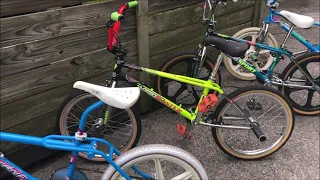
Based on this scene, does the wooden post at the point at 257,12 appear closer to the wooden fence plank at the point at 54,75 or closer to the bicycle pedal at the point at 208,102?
the wooden fence plank at the point at 54,75

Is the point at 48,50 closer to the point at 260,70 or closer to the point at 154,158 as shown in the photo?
the point at 154,158

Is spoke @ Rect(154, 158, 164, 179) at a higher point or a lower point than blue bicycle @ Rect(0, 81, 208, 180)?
lower

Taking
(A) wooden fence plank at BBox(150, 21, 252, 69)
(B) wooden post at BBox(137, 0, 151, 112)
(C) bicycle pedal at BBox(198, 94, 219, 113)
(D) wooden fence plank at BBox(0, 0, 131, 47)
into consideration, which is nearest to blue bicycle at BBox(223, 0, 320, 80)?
(A) wooden fence plank at BBox(150, 21, 252, 69)

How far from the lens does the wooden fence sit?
7.09ft

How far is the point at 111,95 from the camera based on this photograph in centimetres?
158

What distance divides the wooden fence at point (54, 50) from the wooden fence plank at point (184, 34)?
12mm

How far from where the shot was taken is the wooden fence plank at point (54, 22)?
6.86 feet

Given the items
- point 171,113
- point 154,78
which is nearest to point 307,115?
point 171,113

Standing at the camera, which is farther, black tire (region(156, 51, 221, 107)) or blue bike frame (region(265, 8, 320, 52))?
blue bike frame (region(265, 8, 320, 52))

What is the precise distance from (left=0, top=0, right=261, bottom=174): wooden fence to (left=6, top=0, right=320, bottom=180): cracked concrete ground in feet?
1.47

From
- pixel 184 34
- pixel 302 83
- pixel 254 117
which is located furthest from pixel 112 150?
pixel 302 83

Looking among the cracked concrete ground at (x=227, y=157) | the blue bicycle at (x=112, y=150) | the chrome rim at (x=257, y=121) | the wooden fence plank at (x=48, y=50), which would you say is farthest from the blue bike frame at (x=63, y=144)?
the chrome rim at (x=257, y=121)

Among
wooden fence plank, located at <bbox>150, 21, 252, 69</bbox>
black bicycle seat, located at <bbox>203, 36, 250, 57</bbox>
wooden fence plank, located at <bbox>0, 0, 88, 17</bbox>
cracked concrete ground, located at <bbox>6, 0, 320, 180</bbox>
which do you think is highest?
wooden fence plank, located at <bbox>0, 0, 88, 17</bbox>

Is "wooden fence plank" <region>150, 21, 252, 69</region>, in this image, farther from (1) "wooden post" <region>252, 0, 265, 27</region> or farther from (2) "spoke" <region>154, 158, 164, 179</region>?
(2) "spoke" <region>154, 158, 164, 179</region>
